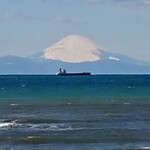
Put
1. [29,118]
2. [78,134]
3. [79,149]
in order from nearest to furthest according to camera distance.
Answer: [79,149], [78,134], [29,118]

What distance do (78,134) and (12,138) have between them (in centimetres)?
460

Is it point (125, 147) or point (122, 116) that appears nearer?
point (125, 147)

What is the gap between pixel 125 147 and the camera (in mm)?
46344

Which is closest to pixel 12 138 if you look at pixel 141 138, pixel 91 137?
pixel 91 137

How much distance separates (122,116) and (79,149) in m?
21.8

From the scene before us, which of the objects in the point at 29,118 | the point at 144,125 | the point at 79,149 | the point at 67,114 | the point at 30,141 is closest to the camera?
the point at 79,149

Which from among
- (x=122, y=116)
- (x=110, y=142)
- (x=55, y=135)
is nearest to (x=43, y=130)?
(x=55, y=135)

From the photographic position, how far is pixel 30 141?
48.9 meters

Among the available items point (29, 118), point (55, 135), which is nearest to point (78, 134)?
point (55, 135)

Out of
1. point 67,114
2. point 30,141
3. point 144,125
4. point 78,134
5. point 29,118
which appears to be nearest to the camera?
point 30,141

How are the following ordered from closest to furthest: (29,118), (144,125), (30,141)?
(30,141) → (144,125) → (29,118)

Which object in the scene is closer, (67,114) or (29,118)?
(29,118)

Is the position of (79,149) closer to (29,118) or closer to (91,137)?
(91,137)

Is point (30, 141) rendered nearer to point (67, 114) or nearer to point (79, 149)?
point (79, 149)
